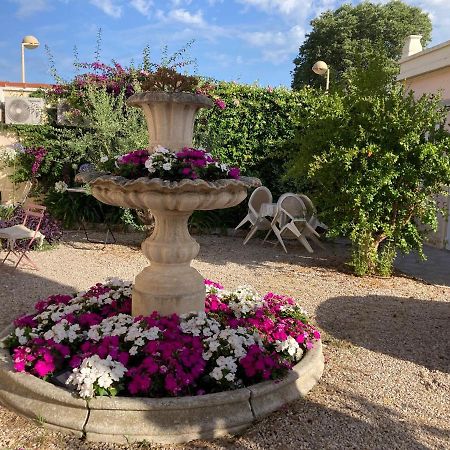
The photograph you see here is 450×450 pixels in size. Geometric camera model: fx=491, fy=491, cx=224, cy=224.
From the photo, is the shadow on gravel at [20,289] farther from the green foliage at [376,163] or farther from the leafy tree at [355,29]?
the leafy tree at [355,29]

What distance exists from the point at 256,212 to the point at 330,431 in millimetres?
6213

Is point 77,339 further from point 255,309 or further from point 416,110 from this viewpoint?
point 416,110

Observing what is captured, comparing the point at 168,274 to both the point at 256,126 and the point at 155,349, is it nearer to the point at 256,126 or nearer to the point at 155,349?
the point at 155,349

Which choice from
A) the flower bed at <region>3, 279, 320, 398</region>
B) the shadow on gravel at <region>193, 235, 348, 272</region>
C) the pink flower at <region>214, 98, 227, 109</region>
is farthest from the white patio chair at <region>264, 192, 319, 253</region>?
the flower bed at <region>3, 279, 320, 398</region>

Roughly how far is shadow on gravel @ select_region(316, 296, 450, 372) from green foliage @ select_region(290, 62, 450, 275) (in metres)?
1.21

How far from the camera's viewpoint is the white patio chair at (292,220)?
7742 millimetres

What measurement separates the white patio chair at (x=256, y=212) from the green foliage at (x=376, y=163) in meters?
1.85

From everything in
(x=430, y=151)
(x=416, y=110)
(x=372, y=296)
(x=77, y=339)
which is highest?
(x=416, y=110)

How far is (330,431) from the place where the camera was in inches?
105

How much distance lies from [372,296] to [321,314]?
39.1 inches

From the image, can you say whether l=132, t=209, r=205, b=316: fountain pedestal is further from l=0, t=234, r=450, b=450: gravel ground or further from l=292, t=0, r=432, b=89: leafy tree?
l=292, t=0, r=432, b=89: leafy tree

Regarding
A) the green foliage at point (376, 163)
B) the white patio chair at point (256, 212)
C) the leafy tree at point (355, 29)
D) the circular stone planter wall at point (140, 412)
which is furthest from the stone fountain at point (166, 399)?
the leafy tree at point (355, 29)

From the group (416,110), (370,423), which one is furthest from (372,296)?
(370,423)

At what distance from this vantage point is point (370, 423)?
2777 millimetres
